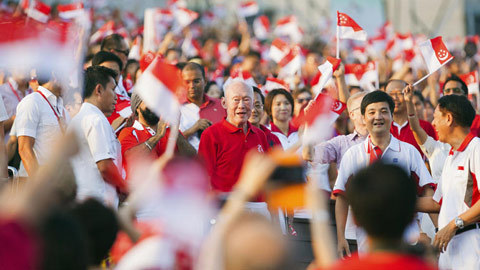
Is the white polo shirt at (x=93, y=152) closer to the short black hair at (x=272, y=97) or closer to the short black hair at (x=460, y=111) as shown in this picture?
the short black hair at (x=460, y=111)

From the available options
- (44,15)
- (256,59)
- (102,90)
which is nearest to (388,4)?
(256,59)

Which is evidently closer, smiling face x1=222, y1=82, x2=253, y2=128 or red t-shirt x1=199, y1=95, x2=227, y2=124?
smiling face x1=222, y1=82, x2=253, y2=128

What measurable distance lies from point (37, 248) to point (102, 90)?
3730mm

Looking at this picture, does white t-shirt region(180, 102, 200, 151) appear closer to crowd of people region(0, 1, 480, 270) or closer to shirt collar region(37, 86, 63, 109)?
crowd of people region(0, 1, 480, 270)

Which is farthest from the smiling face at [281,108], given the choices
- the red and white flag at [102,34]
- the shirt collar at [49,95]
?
the red and white flag at [102,34]

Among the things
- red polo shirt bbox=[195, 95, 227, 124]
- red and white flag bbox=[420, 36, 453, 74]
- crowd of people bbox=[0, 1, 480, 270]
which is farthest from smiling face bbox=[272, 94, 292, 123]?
red and white flag bbox=[420, 36, 453, 74]

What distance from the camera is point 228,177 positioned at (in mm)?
7238

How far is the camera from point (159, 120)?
6.88m

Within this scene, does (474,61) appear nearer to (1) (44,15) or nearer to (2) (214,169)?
(1) (44,15)

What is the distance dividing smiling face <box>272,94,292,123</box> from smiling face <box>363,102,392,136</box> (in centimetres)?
244

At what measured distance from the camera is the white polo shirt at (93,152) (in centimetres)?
617

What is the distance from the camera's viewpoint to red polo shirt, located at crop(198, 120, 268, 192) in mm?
7246

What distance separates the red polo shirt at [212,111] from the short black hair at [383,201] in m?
5.75

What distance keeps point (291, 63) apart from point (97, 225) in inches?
380
